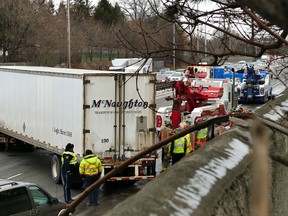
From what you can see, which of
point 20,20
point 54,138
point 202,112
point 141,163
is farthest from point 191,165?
point 20,20

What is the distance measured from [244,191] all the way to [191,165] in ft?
1.49

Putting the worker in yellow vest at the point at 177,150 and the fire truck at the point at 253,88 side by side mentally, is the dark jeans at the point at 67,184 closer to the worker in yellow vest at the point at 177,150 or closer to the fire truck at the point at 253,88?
the worker in yellow vest at the point at 177,150

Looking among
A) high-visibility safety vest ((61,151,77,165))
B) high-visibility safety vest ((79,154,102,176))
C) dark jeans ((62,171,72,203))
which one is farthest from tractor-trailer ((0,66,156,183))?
high-visibility safety vest ((79,154,102,176))

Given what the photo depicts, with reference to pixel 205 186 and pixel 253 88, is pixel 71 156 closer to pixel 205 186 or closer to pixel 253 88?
pixel 205 186

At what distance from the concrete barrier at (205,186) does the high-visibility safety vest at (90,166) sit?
913cm

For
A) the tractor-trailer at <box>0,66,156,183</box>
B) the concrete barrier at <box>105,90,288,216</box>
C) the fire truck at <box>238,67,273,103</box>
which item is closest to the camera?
the concrete barrier at <box>105,90,288,216</box>

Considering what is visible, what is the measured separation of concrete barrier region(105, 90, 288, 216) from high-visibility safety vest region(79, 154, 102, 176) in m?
9.13

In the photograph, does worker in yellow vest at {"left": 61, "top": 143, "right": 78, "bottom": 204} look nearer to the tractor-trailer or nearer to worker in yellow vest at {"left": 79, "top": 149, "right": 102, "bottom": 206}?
the tractor-trailer

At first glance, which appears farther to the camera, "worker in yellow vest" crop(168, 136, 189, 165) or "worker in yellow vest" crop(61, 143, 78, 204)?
"worker in yellow vest" crop(168, 136, 189, 165)

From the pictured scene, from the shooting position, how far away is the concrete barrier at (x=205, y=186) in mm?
1845

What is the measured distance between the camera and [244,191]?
271cm

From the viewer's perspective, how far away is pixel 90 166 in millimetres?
12211

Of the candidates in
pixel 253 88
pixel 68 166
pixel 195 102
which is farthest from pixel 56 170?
pixel 253 88

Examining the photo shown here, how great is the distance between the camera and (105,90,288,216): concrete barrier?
1845 mm
